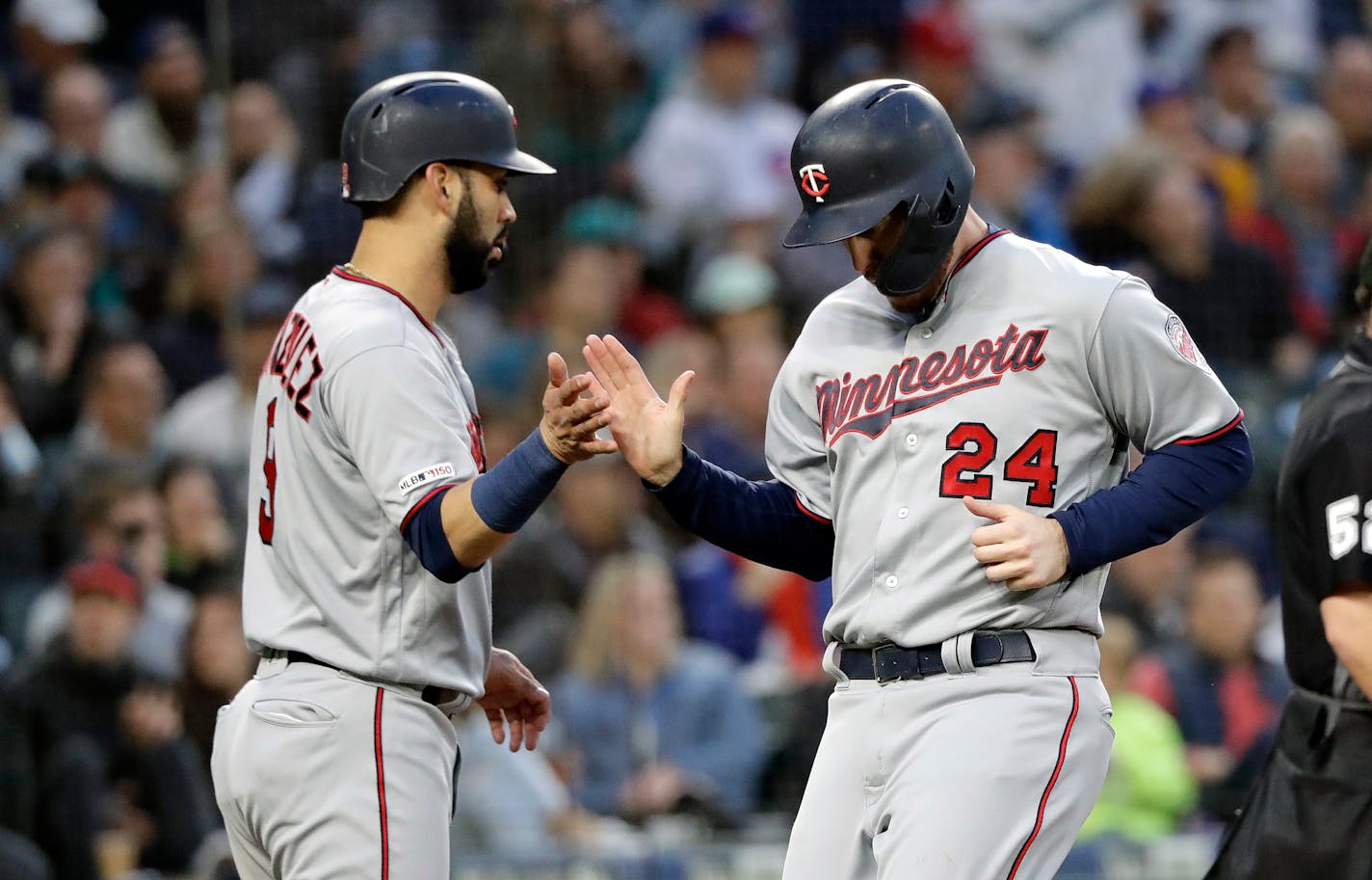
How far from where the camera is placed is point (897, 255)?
3787mm

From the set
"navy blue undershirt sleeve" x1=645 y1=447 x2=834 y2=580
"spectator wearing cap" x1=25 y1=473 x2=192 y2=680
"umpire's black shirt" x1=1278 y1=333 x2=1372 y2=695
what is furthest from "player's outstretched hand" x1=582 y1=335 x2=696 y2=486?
"spectator wearing cap" x1=25 y1=473 x2=192 y2=680

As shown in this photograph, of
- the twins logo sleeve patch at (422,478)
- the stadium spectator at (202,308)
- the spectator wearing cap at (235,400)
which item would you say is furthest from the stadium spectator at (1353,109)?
the twins logo sleeve patch at (422,478)

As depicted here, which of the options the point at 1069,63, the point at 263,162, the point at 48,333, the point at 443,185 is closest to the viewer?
the point at 443,185

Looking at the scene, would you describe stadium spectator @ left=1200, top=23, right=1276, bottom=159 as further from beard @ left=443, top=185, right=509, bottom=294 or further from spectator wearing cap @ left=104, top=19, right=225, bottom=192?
beard @ left=443, top=185, right=509, bottom=294

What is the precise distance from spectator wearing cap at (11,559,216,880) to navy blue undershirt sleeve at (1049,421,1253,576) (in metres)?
4.56

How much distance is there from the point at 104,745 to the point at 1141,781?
3988 millimetres

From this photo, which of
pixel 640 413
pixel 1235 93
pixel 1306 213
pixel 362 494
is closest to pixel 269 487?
pixel 362 494

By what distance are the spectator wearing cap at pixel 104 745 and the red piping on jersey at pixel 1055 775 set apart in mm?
4432

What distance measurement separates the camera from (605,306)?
908cm

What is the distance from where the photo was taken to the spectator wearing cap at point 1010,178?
980 centimetres

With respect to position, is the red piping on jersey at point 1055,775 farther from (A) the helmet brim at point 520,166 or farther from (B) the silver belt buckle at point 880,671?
(A) the helmet brim at point 520,166

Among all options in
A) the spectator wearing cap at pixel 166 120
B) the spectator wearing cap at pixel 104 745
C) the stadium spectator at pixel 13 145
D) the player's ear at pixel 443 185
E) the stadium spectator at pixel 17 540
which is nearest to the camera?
the player's ear at pixel 443 185

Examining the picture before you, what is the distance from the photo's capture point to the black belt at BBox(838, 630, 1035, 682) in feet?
12.0

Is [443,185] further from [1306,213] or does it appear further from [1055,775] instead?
[1306,213]
